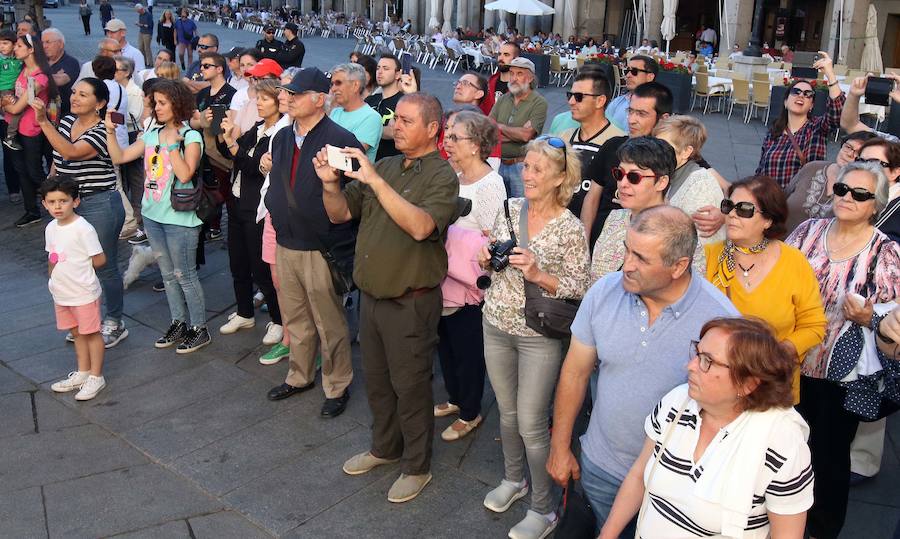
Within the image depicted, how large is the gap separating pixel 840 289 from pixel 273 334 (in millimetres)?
3975

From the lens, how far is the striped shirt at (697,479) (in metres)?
2.37

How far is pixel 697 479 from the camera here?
246 cm

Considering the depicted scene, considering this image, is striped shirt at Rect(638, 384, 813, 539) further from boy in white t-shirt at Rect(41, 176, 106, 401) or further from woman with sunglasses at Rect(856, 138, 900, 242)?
boy in white t-shirt at Rect(41, 176, 106, 401)

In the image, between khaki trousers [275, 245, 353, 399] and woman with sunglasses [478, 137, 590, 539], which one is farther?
khaki trousers [275, 245, 353, 399]

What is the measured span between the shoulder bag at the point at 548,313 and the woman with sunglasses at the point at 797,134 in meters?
2.70

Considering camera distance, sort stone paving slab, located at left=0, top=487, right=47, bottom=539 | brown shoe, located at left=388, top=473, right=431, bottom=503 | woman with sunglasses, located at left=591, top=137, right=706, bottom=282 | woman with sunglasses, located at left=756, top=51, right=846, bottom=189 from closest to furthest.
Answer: woman with sunglasses, located at left=591, top=137, right=706, bottom=282, stone paving slab, located at left=0, top=487, right=47, bottom=539, brown shoe, located at left=388, top=473, right=431, bottom=503, woman with sunglasses, located at left=756, top=51, right=846, bottom=189

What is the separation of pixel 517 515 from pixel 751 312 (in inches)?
59.2

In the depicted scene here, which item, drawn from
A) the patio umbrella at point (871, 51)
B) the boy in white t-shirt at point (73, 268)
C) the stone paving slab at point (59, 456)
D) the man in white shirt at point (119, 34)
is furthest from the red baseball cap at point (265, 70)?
the patio umbrella at point (871, 51)

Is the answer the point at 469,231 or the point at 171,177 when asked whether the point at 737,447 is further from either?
the point at 171,177

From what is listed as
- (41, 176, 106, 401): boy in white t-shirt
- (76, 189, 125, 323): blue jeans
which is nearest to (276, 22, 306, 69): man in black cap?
(76, 189, 125, 323): blue jeans

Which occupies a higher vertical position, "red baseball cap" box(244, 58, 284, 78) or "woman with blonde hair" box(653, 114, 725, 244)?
"red baseball cap" box(244, 58, 284, 78)

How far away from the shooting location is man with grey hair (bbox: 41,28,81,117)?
9.32 metres

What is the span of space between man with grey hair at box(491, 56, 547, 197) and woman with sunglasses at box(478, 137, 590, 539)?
8.37 ft

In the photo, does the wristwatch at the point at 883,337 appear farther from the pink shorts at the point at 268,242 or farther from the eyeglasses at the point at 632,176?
the pink shorts at the point at 268,242
